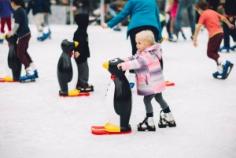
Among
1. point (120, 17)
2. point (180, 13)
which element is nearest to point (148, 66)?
point (120, 17)

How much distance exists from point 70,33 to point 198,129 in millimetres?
14237

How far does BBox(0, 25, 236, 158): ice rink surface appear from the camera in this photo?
6098 mm

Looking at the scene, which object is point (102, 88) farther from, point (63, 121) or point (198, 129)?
point (198, 129)

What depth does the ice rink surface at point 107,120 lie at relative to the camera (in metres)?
6.10

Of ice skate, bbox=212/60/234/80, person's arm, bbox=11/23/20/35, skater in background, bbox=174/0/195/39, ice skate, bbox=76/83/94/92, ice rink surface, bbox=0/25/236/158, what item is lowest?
ice rink surface, bbox=0/25/236/158

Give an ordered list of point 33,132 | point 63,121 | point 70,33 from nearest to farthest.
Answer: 1. point 33,132
2. point 63,121
3. point 70,33

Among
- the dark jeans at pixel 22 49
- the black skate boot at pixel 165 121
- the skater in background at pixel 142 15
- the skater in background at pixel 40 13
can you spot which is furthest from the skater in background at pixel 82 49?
the skater in background at pixel 40 13

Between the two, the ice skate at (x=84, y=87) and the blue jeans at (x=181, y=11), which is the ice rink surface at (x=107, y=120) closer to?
the ice skate at (x=84, y=87)

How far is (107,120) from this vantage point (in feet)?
22.7

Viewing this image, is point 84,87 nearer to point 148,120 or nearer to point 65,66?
point 65,66

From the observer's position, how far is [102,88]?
33.1 ft

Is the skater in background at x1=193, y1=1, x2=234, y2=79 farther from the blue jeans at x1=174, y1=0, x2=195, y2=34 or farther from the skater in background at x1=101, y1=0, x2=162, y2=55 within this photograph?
the blue jeans at x1=174, y1=0, x2=195, y2=34

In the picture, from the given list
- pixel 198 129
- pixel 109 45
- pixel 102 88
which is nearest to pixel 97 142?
pixel 198 129

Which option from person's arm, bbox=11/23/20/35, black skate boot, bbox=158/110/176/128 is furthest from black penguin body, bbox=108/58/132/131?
person's arm, bbox=11/23/20/35
